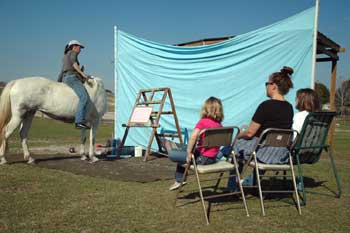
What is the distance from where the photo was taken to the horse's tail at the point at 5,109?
6469mm

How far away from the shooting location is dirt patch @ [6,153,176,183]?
5.92m

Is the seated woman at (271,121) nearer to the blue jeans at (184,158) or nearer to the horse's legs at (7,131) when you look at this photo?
the blue jeans at (184,158)

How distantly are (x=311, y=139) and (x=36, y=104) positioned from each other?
4993 millimetres

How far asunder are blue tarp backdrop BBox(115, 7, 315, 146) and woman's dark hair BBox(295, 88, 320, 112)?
1955 millimetres

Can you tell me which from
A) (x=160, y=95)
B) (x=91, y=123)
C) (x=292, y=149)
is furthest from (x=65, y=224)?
(x=160, y=95)

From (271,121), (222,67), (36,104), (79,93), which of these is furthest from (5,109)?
(271,121)

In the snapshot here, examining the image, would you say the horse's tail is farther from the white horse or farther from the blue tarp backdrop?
the blue tarp backdrop

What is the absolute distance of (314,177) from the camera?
6.20 m

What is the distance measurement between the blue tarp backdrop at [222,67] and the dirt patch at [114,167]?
69.9 inches

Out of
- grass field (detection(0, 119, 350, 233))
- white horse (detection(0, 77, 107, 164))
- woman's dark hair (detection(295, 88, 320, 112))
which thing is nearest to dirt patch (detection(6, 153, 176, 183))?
white horse (detection(0, 77, 107, 164))

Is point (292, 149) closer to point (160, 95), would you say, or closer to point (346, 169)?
point (346, 169)

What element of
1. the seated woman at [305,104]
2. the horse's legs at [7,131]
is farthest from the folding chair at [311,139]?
the horse's legs at [7,131]

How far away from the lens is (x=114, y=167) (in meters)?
6.80

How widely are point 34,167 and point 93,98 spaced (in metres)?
1.88
